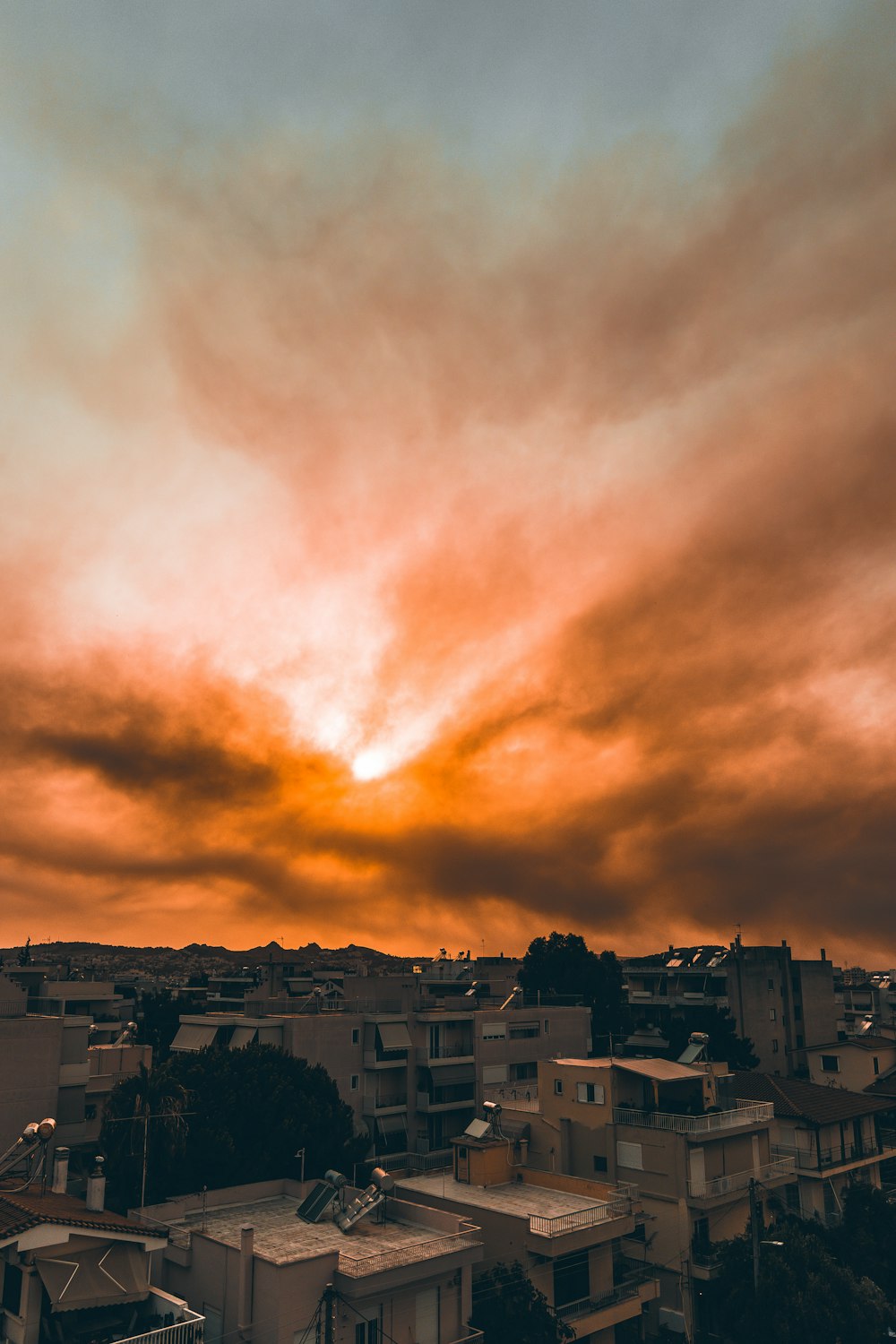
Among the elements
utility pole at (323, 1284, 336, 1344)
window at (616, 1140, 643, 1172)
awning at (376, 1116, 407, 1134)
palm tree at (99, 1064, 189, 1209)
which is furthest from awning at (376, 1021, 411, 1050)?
utility pole at (323, 1284, 336, 1344)

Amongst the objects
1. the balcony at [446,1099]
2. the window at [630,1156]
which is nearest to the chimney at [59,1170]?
the window at [630,1156]

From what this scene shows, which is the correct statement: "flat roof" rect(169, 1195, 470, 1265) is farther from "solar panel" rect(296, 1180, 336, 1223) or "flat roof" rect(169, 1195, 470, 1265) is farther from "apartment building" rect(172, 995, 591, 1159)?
"apartment building" rect(172, 995, 591, 1159)

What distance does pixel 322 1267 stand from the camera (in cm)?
2864

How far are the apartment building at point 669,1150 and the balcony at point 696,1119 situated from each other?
0.05 m

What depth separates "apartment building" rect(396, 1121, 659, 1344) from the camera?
37.0 metres

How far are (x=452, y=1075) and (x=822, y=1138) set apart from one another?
30144 millimetres

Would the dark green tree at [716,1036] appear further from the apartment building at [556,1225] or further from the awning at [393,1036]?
the apartment building at [556,1225]

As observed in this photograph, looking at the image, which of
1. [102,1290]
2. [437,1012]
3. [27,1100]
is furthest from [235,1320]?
[437,1012]

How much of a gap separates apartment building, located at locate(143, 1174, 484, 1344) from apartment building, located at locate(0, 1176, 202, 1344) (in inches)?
123

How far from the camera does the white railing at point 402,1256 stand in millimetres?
29094

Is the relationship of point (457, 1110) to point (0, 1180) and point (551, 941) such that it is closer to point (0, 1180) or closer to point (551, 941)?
point (551, 941)

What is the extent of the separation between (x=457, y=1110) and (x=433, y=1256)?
154ft

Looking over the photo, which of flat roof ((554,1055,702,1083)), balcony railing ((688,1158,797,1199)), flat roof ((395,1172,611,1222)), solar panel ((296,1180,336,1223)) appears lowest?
balcony railing ((688,1158,797,1199))

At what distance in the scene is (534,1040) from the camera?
81.6 metres
